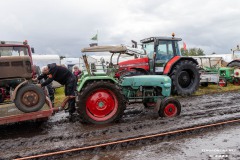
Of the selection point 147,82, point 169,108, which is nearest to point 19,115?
point 147,82

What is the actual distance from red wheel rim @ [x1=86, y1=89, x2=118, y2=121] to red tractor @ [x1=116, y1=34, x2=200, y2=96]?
12.2 feet

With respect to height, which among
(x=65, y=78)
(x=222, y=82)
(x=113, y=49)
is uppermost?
(x=113, y=49)

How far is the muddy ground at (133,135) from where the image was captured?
13.5 ft

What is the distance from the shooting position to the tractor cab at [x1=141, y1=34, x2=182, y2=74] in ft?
32.9

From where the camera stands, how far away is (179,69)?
9.87m

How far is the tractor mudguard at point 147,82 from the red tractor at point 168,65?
2995mm

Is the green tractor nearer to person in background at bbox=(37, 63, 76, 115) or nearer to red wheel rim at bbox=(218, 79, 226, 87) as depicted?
person in background at bbox=(37, 63, 76, 115)

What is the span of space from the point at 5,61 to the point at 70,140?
7.97 feet

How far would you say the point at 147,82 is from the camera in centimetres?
664

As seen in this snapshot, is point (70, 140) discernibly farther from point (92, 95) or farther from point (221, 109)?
point (221, 109)

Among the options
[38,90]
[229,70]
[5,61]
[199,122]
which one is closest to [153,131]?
[199,122]

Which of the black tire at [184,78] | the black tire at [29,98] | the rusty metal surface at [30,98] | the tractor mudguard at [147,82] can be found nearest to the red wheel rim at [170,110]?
the tractor mudguard at [147,82]

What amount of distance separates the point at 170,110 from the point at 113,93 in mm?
1543

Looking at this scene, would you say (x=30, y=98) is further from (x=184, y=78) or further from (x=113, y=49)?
(x=184, y=78)
